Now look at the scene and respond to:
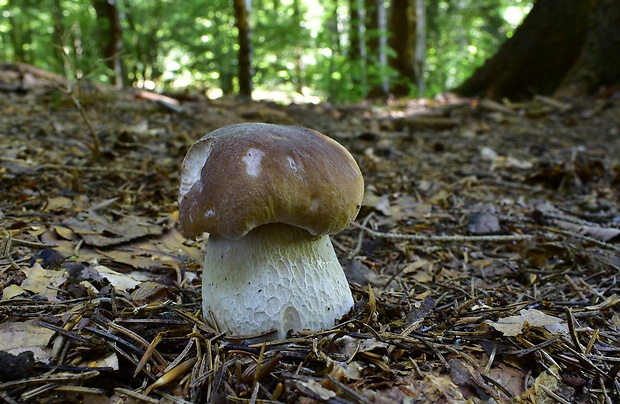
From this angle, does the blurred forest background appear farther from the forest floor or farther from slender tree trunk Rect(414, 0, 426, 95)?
the forest floor

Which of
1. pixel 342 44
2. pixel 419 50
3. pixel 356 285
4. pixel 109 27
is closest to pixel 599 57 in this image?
pixel 419 50

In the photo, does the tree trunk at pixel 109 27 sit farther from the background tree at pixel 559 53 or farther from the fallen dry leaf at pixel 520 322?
the fallen dry leaf at pixel 520 322

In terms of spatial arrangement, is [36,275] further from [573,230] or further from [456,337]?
[573,230]

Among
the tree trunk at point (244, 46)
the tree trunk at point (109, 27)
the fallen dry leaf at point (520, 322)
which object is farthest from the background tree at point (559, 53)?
the tree trunk at point (109, 27)

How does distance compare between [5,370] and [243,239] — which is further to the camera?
[243,239]

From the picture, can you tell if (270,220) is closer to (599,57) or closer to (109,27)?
(599,57)

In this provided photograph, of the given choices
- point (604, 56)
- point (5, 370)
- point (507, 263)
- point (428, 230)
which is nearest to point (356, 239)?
point (428, 230)

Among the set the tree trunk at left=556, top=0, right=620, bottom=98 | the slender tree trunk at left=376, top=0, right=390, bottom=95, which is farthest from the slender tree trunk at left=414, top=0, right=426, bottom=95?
the tree trunk at left=556, top=0, right=620, bottom=98
